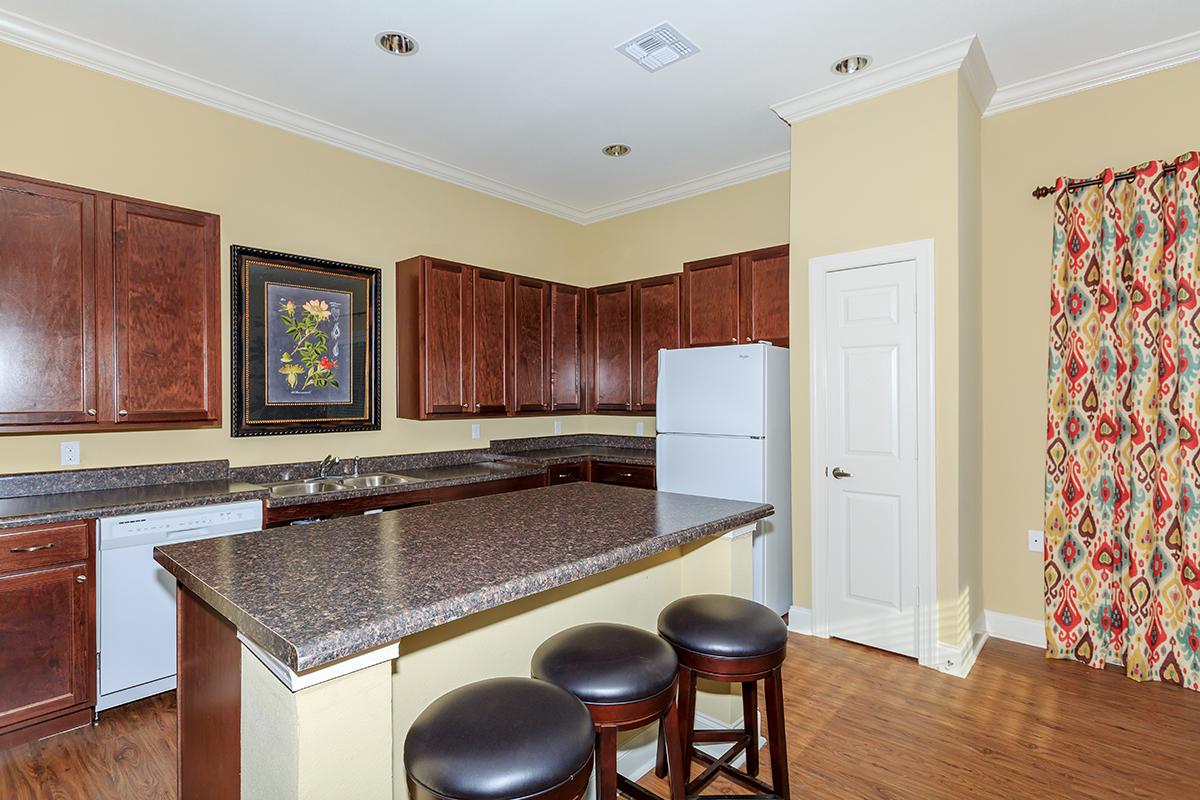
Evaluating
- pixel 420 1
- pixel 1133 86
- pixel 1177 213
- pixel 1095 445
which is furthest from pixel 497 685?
pixel 1133 86

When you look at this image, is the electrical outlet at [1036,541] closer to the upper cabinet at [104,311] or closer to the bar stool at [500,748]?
the bar stool at [500,748]

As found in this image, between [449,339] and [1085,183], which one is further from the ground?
[1085,183]

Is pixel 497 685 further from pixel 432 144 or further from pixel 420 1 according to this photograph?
pixel 432 144

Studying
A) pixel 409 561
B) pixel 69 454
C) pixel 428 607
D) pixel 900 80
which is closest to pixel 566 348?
pixel 900 80

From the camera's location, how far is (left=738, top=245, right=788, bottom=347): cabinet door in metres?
3.88

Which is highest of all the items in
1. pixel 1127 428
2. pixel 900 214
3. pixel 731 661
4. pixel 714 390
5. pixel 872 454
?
pixel 900 214

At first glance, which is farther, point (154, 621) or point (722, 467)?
point (722, 467)

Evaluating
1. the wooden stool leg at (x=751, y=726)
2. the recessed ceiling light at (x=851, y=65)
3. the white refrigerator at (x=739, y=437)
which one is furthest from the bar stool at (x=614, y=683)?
the recessed ceiling light at (x=851, y=65)

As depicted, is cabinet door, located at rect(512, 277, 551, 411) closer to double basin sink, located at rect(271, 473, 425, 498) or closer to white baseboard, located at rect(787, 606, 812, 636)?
double basin sink, located at rect(271, 473, 425, 498)

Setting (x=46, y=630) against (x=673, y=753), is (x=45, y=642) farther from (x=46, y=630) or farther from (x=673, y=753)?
(x=673, y=753)

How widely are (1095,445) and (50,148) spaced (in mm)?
5140

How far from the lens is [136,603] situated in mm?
2572

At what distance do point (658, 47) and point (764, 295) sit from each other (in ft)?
5.50

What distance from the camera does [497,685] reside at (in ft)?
4.33
